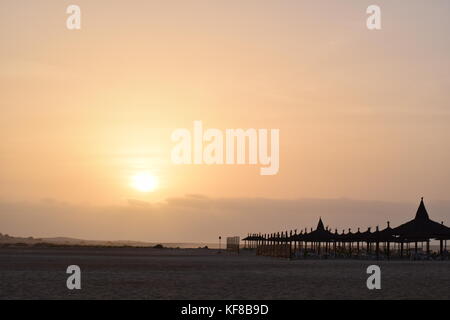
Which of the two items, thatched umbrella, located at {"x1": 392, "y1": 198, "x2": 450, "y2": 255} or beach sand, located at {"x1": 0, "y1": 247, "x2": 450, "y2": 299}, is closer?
beach sand, located at {"x1": 0, "y1": 247, "x2": 450, "y2": 299}

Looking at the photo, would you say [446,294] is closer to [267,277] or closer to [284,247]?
[267,277]

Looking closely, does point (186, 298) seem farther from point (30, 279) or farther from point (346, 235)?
point (346, 235)

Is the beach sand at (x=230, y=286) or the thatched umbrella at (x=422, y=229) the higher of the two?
the thatched umbrella at (x=422, y=229)

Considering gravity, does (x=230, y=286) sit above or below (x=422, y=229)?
below

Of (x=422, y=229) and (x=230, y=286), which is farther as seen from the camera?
(x=422, y=229)

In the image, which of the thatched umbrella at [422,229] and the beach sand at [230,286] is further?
the thatched umbrella at [422,229]

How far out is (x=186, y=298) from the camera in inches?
893
